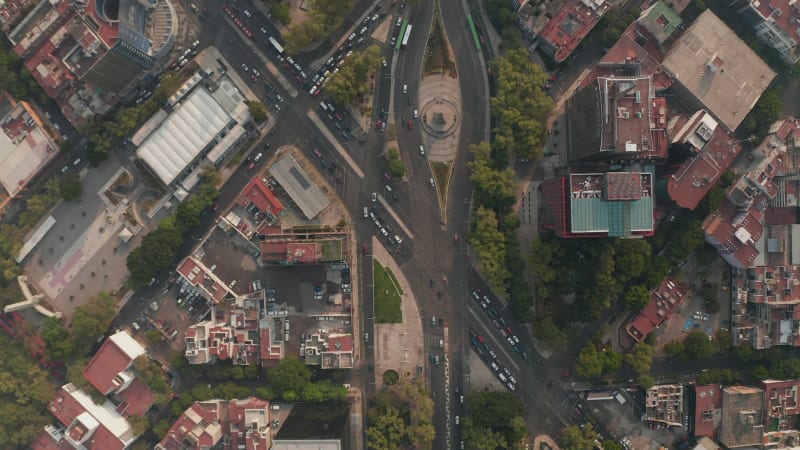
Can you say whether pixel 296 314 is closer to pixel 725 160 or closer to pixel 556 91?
pixel 556 91

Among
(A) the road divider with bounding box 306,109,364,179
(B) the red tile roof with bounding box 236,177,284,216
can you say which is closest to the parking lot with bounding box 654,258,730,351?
(A) the road divider with bounding box 306,109,364,179

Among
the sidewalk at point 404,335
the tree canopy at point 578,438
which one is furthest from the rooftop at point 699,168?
the sidewalk at point 404,335

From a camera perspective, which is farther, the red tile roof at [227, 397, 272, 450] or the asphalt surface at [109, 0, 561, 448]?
the asphalt surface at [109, 0, 561, 448]

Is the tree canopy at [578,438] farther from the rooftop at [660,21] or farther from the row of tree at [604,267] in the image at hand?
the rooftop at [660,21]

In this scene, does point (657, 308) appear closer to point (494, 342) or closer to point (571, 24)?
point (494, 342)

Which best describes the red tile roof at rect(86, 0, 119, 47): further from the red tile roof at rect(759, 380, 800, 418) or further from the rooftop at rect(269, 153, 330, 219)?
the red tile roof at rect(759, 380, 800, 418)

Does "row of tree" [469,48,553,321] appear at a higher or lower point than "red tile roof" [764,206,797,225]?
lower

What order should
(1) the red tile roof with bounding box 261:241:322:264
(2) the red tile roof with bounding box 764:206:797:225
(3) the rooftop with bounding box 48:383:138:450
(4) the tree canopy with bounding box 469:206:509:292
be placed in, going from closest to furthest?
(1) the red tile roof with bounding box 261:241:322:264 < (3) the rooftop with bounding box 48:383:138:450 < (4) the tree canopy with bounding box 469:206:509:292 < (2) the red tile roof with bounding box 764:206:797:225
